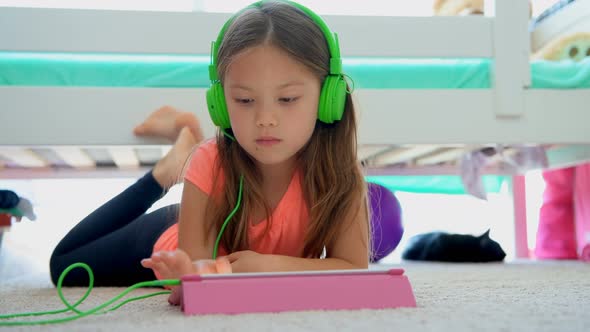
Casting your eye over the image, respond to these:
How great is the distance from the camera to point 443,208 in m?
2.55

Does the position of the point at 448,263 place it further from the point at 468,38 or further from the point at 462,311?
the point at 462,311

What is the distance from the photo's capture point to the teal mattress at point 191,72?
4.59 ft

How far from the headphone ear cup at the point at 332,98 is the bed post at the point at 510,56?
791 millimetres

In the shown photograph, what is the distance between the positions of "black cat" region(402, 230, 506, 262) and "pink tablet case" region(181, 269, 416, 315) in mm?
1248

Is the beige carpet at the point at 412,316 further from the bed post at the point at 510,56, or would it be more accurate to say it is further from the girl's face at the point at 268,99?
the bed post at the point at 510,56

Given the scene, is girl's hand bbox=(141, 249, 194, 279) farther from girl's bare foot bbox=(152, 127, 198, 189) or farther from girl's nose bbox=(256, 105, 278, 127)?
girl's bare foot bbox=(152, 127, 198, 189)

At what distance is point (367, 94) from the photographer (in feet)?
4.75

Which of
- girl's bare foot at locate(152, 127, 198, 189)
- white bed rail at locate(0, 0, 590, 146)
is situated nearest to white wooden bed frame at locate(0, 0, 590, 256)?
white bed rail at locate(0, 0, 590, 146)

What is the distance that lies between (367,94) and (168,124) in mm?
483

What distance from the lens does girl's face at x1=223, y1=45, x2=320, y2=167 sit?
78 centimetres

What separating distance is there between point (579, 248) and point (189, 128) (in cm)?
147

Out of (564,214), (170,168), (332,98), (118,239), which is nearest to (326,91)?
(332,98)

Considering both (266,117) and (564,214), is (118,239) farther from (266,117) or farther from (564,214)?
(564,214)

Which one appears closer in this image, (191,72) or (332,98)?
(332,98)
